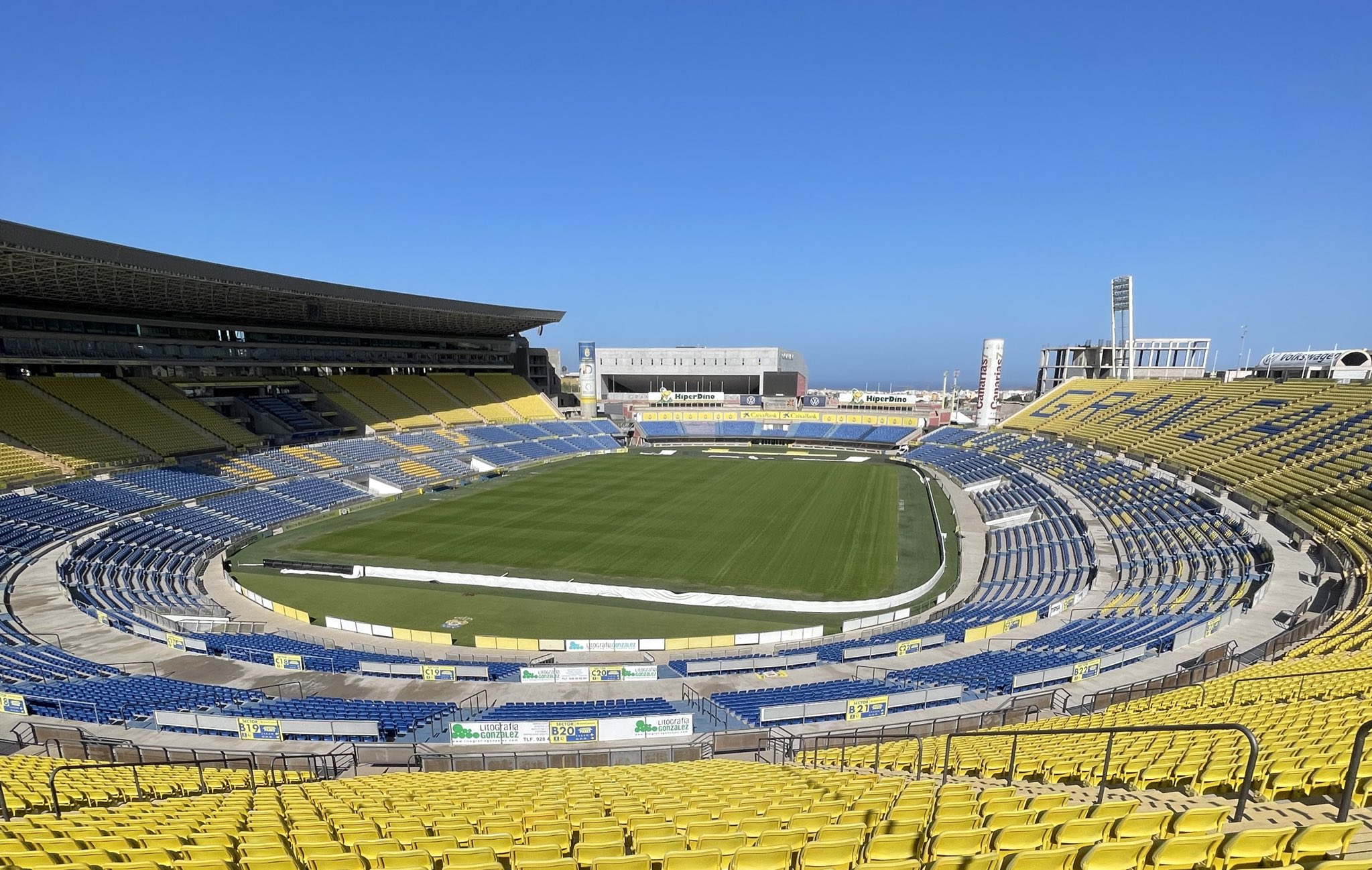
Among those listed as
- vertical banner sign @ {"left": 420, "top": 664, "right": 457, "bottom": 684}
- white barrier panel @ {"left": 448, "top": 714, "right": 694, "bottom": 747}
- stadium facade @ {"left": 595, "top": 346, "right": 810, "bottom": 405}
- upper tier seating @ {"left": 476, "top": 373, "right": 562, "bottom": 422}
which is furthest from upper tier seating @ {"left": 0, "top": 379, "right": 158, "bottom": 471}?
stadium facade @ {"left": 595, "top": 346, "right": 810, "bottom": 405}

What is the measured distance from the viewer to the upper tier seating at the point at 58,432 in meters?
35.7

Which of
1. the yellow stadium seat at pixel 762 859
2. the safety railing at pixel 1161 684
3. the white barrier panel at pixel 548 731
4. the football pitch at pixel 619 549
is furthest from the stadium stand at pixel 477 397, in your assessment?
the yellow stadium seat at pixel 762 859

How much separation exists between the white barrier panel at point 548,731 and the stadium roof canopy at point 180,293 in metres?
31.1

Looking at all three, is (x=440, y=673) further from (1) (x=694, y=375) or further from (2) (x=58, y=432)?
(1) (x=694, y=375)

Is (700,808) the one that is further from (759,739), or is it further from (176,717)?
(176,717)

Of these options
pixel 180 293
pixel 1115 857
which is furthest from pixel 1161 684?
pixel 180 293

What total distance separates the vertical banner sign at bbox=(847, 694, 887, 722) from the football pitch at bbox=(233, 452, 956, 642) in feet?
31.9

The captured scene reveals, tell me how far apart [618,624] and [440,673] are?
7979 millimetres

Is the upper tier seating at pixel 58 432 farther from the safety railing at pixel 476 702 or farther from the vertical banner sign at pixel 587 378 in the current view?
the vertical banner sign at pixel 587 378

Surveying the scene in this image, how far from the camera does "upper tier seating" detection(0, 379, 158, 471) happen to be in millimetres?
35719

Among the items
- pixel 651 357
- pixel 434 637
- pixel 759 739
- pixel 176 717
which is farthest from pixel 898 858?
pixel 651 357

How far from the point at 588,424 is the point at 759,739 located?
67207 mm

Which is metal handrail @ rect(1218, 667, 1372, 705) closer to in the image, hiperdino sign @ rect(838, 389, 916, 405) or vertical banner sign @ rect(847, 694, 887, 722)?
vertical banner sign @ rect(847, 694, 887, 722)

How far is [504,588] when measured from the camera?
2925 centimetres
